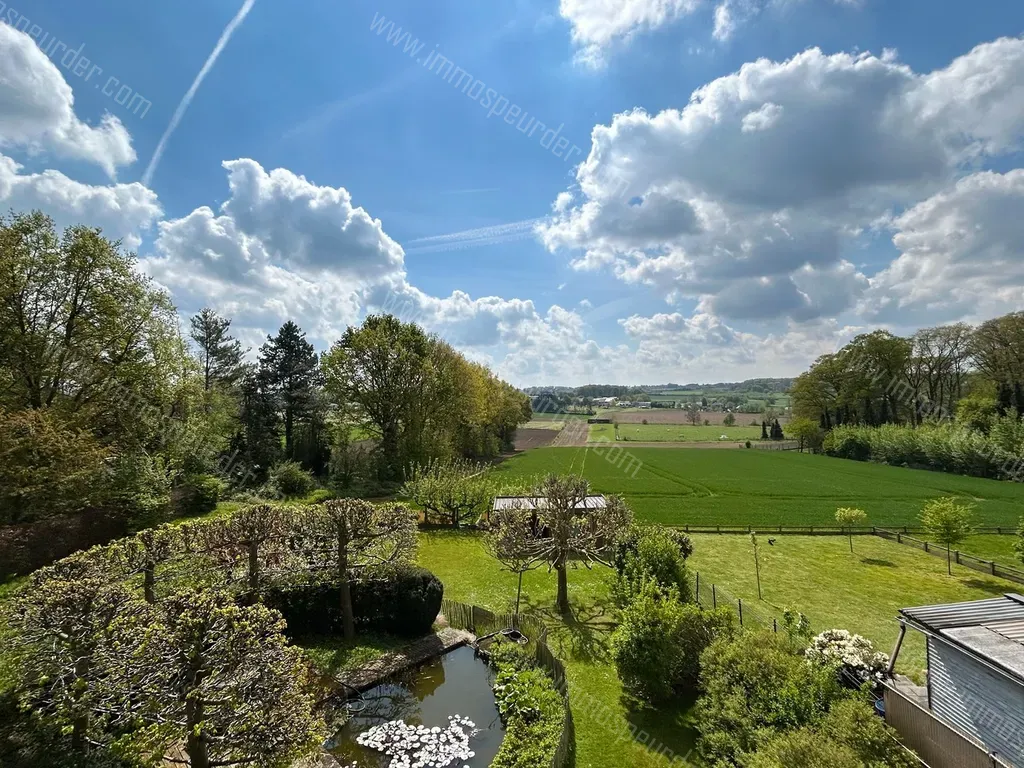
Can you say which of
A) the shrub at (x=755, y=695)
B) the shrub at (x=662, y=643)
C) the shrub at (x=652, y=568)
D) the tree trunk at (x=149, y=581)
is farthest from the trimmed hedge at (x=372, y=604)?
the shrub at (x=755, y=695)

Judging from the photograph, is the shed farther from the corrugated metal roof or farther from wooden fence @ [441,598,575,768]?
wooden fence @ [441,598,575,768]

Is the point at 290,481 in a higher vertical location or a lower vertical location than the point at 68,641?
lower

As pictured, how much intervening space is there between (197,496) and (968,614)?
1216 inches

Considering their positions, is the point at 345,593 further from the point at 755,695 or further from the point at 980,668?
the point at 980,668

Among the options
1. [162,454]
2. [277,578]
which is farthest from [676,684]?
[162,454]

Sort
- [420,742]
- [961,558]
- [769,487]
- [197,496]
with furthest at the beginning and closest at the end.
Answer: [769,487]
[197,496]
[961,558]
[420,742]

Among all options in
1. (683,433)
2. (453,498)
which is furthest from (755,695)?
(683,433)

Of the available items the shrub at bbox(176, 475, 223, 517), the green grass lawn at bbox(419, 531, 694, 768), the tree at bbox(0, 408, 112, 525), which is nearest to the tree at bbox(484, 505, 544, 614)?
the green grass lawn at bbox(419, 531, 694, 768)

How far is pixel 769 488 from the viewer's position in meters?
40.4

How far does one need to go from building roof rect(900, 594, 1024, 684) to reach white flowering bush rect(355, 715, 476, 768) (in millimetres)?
8817

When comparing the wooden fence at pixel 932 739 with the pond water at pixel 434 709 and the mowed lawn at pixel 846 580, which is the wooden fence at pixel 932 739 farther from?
the pond water at pixel 434 709

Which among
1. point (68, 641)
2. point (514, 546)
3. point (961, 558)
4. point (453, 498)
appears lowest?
point (961, 558)

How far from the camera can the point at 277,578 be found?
13.9 m

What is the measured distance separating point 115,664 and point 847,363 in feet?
256
